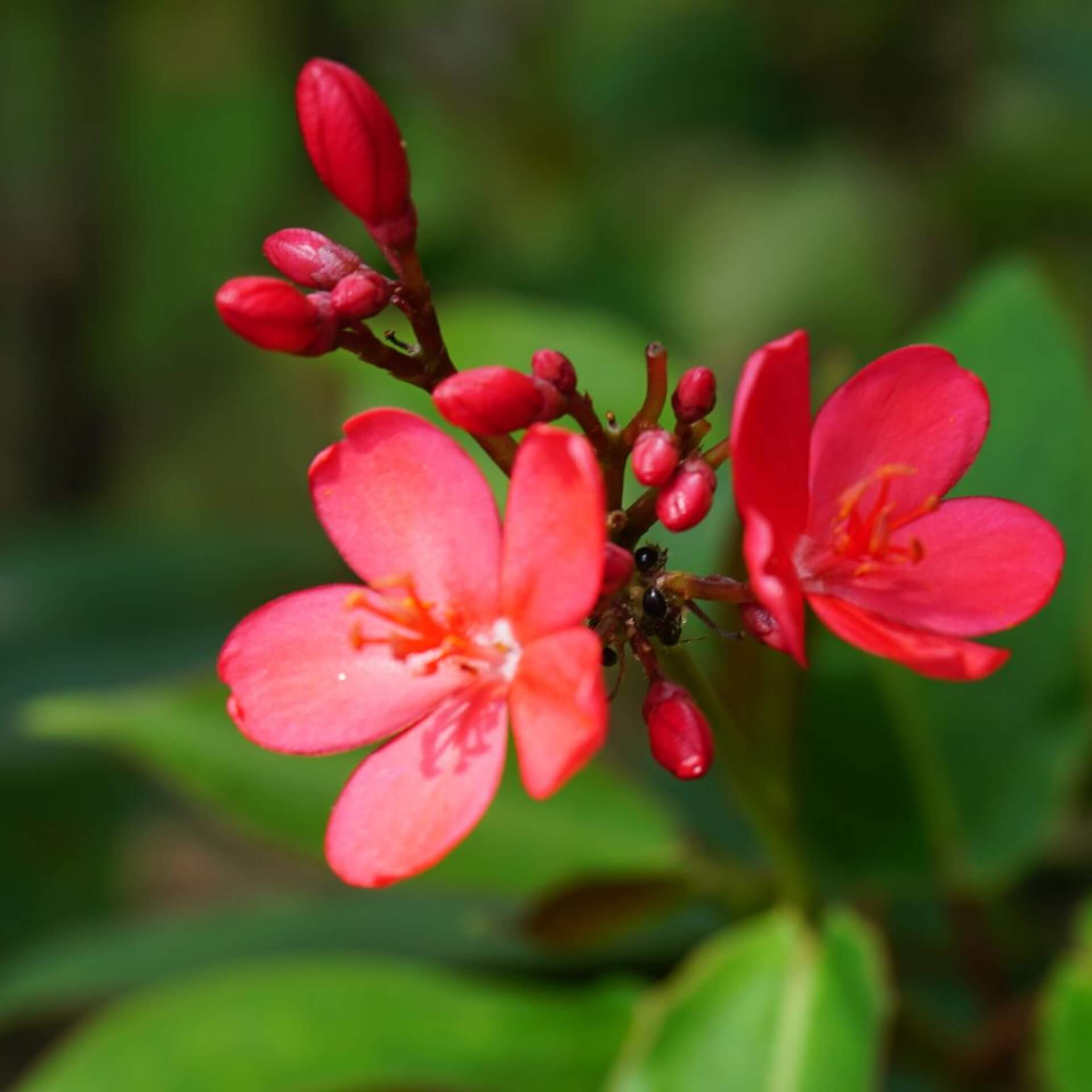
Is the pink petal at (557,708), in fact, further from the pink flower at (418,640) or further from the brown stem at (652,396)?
the brown stem at (652,396)

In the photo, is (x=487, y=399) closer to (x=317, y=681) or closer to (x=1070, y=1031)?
(x=317, y=681)

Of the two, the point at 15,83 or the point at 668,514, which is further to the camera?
the point at 15,83

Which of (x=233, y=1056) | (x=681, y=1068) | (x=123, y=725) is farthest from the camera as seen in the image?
(x=123, y=725)

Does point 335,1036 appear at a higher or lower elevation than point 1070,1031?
lower

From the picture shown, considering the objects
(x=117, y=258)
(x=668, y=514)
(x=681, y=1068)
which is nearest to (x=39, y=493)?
(x=117, y=258)

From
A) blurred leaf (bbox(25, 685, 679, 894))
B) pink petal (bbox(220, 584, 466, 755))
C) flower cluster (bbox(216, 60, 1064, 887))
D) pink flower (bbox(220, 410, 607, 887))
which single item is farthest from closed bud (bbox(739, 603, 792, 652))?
blurred leaf (bbox(25, 685, 679, 894))

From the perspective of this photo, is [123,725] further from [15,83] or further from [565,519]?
[15,83]

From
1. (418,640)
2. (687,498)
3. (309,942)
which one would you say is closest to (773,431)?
(687,498)
